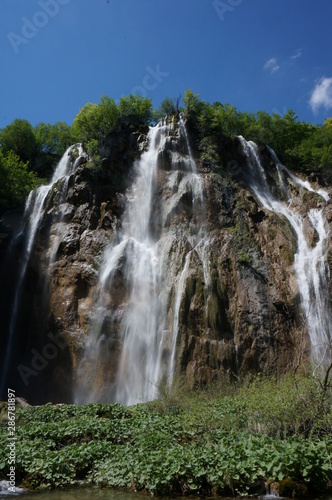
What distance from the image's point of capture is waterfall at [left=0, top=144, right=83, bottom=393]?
75.9ft

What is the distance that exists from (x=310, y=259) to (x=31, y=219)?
16.4 meters

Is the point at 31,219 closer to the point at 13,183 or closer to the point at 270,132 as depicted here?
the point at 13,183

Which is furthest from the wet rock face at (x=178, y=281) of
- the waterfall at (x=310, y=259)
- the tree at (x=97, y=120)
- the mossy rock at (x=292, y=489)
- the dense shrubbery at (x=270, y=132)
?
the mossy rock at (x=292, y=489)

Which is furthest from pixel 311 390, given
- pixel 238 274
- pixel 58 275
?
pixel 58 275

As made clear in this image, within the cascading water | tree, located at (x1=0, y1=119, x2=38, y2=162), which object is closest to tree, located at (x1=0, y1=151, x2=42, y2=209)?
tree, located at (x1=0, y1=119, x2=38, y2=162)

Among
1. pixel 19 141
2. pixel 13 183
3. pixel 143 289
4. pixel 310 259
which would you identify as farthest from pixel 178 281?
pixel 19 141

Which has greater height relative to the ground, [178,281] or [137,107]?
[137,107]

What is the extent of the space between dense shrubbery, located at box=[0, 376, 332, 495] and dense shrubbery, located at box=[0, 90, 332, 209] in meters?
21.1

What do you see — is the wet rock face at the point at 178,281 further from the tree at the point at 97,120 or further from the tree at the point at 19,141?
the tree at the point at 19,141

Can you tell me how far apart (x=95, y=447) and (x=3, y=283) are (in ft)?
54.7

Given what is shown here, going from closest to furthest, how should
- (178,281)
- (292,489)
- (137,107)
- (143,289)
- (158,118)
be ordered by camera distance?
1. (292,489)
2. (178,281)
3. (143,289)
4. (158,118)
5. (137,107)

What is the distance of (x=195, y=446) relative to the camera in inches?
373

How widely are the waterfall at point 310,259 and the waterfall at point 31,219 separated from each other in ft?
40.3

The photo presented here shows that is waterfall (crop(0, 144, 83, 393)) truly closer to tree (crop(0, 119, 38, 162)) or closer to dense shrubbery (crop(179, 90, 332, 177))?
tree (crop(0, 119, 38, 162))
